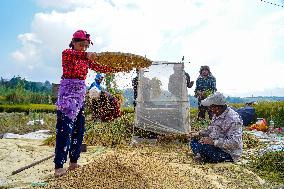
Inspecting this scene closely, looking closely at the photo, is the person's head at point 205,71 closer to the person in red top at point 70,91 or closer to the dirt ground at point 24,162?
the dirt ground at point 24,162

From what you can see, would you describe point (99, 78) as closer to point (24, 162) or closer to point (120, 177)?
point (24, 162)

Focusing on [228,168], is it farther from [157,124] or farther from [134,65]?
[157,124]

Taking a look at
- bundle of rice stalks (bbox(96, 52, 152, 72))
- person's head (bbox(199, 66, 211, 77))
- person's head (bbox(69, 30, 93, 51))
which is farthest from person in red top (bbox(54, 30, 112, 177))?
person's head (bbox(199, 66, 211, 77))

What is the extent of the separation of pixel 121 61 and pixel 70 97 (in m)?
1.05

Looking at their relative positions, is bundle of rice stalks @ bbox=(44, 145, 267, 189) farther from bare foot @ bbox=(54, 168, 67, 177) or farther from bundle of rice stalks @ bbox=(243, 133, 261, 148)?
bundle of rice stalks @ bbox=(243, 133, 261, 148)

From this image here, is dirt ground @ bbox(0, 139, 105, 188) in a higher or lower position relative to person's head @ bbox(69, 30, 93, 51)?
lower

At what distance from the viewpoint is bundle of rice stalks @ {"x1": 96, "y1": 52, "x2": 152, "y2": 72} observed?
591 cm

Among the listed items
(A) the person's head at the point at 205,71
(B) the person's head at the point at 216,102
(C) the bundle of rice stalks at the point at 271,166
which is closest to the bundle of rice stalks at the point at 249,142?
(C) the bundle of rice stalks at the point at 271,166

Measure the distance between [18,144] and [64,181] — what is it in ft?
12.7

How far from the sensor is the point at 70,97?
5.66m

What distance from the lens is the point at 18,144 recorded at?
28.6 ft

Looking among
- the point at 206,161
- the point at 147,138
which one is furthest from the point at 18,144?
the point at 206,161

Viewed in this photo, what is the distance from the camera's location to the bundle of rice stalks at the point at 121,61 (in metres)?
5.91

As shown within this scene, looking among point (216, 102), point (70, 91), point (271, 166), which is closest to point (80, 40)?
point (70, 91)
